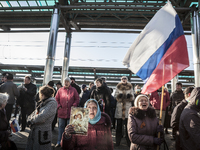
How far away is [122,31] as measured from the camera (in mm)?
13648

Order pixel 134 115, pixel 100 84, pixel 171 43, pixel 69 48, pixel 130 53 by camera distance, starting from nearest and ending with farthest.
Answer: pixel 134 115 → pixel 171 43 → pixel 130 53 → pixel 100 84 → pixel 69 48

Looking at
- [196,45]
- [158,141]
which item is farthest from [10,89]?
[196,45]

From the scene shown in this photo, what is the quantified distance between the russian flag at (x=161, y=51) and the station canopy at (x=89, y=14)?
757cm

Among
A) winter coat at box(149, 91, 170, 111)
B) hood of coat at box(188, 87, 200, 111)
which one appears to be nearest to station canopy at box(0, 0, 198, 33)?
winter coat at box(149, 91, 170, 111)

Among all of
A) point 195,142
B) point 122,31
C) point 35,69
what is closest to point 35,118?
point 195,142

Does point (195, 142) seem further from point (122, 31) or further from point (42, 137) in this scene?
point (122, 31)

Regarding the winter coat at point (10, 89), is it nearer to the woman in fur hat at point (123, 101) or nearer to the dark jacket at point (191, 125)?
the woman in fur hat at point (123, 101)

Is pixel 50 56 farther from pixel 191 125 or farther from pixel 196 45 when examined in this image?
pixel 196 45

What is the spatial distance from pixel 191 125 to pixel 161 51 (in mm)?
1333

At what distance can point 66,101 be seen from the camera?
14.7ft

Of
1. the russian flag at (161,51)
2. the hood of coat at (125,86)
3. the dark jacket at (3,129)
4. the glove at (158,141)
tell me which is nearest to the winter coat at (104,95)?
the hood of coat at (125,86)

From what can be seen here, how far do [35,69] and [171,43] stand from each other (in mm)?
14473

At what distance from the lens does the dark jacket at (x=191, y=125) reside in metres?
2.32

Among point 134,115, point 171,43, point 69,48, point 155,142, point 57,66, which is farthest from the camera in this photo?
point 57,66
